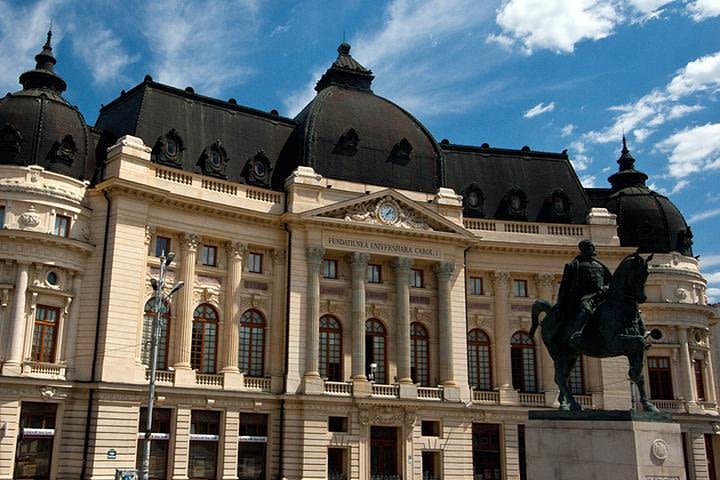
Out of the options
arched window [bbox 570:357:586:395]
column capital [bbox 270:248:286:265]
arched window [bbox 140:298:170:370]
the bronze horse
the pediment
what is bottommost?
the bronze horse

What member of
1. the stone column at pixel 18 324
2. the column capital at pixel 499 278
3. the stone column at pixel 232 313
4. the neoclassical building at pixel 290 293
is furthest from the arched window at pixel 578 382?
the stone column at pixel 18 324

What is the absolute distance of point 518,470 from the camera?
4953 centimetres

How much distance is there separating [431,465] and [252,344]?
12786mm

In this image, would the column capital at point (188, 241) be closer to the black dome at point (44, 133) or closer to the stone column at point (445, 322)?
the black dome at point (44, 133)

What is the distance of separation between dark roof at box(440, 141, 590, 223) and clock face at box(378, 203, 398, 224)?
277 inches

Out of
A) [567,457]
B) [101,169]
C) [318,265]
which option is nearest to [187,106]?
[101,169]

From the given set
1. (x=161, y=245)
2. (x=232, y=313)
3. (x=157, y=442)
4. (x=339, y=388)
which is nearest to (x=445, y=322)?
(x=339, y=388)

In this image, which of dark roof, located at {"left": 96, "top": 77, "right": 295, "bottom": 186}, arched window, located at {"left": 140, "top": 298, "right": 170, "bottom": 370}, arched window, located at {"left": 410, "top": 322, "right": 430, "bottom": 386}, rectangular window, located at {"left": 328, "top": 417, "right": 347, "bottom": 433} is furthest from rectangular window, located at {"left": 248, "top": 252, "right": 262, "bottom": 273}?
arched window, located at {"left": 410, "top": 322, "right": 430, "bottom": 386}

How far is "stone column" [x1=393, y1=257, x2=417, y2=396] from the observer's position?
4784 centimetres

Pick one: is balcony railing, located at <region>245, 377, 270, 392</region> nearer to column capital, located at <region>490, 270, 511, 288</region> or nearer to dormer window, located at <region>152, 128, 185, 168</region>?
dormer window, located at <region>152, 128, 185, 168</region>

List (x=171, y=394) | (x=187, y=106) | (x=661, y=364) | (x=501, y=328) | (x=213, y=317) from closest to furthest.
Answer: (x=171, y=394) → (x=213, y=317) → (x=187, y=106) → (x=501, y=328) → (x=661, y=364)

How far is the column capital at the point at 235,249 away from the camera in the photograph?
46.2 m

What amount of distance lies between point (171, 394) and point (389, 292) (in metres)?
15.0

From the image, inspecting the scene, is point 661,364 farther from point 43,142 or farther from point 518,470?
point 43,142
